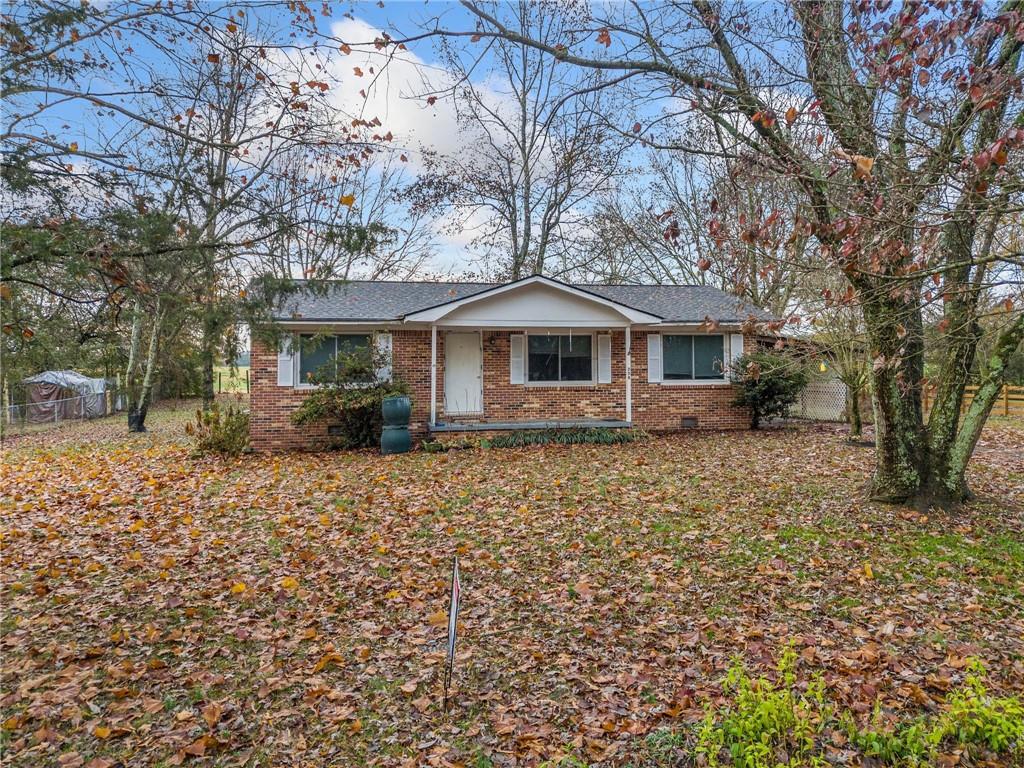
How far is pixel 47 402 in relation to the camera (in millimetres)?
20703

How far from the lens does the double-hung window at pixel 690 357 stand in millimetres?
14984

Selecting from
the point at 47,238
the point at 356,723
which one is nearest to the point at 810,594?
the point at 356,723

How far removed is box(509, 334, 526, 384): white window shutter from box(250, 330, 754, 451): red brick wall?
0.43 feet

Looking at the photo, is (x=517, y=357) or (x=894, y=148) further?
(x=517, y=357)

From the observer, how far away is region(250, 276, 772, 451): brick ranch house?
12914 mm

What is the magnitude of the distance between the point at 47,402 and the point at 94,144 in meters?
20.2

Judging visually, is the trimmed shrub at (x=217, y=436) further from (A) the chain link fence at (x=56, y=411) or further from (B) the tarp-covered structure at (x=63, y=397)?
(B) the tarp-covered structure at (x=63, y=397)

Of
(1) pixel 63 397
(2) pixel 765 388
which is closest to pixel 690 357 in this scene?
(2) pixel 765 388

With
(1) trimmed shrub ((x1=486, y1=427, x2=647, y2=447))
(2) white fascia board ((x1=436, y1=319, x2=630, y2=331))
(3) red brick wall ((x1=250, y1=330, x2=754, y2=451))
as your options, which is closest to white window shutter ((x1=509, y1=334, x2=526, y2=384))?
(3) red brick wall ((x1=250, y1=330, x2=754, y2=451))

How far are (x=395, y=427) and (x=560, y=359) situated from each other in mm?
4824

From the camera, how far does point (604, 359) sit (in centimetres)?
1476

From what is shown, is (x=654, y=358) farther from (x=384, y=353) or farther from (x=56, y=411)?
(x=56, y=411)

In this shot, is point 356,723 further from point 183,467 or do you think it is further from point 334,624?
point 183,467

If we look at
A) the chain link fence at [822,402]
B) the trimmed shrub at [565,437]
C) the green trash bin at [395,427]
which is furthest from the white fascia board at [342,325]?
the chain link fence at [822,402]
